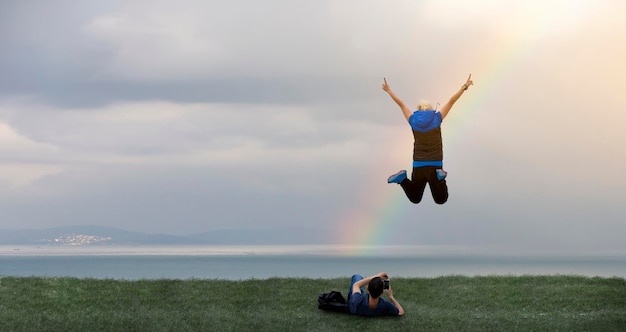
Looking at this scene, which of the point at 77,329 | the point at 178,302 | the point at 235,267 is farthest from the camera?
the point at 235,267

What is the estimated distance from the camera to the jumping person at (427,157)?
19625 mm

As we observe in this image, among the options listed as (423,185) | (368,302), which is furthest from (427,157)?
(368,302)

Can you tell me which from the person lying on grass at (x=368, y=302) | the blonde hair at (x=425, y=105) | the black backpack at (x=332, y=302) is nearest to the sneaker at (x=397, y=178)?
the blonde hair at (x=425, y=105)

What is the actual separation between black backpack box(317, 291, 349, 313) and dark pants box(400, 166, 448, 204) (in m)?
7.68

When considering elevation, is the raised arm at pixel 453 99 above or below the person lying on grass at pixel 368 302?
above

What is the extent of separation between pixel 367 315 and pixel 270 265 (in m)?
17.0

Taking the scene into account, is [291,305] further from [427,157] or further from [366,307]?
[427,157]

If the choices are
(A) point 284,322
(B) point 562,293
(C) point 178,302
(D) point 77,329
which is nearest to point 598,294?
(B) point 562,293

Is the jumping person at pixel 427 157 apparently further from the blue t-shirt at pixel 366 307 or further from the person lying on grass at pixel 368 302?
the blue t-shirt at pixel 366 307

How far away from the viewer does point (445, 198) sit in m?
19.8

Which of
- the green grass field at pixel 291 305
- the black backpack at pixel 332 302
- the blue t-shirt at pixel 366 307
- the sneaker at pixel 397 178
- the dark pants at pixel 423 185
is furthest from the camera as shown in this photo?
the black backpack at pixel 332 302

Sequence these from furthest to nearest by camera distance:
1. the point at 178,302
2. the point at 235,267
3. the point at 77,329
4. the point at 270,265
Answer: the point at 270,265 → the point at 235,267 → the point at 178,302 → the point at 77,329

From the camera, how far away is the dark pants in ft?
64.2

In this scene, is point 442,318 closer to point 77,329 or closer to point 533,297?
point 533,297
